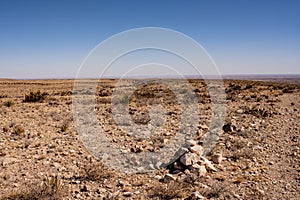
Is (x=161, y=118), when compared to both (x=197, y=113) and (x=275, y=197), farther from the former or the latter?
(x=275, y=197)

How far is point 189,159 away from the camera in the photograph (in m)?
5.73

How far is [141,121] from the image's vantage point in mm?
10375

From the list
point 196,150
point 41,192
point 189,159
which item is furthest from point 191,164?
point 41,192

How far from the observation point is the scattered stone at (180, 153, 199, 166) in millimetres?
5680

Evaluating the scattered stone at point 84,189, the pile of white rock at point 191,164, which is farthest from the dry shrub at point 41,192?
the pile of white rock at point 191,164

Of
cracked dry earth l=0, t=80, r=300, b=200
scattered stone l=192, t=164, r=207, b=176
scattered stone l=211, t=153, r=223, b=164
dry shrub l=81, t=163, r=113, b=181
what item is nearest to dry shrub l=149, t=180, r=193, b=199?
cracked dry earth l=0, t=80, r=300, b=200

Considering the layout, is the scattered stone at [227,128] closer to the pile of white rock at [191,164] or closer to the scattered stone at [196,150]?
the scattered stone at [196,150]

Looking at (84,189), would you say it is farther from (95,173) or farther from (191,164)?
(191,164)

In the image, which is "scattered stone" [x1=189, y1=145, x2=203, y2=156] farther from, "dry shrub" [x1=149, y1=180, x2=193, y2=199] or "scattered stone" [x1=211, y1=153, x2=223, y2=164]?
"dry shrub" [x1=149, y1=180, x2=193, y2=199]

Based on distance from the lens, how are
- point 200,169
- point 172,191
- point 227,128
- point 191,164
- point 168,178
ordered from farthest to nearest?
point 227,128
point 191,164
point 200,169
point 168,178
point 172,191

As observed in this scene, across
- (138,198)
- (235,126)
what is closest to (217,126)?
(235,126)

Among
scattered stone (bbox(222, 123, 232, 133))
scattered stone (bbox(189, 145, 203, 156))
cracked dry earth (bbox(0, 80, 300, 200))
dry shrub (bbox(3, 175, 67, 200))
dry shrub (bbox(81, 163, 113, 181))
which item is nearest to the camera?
dry shrub (bbox(3, 175, 67, 200))

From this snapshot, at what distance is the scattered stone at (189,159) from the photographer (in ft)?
18.6

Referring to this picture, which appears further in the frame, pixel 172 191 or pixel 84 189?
pixel 84 189
